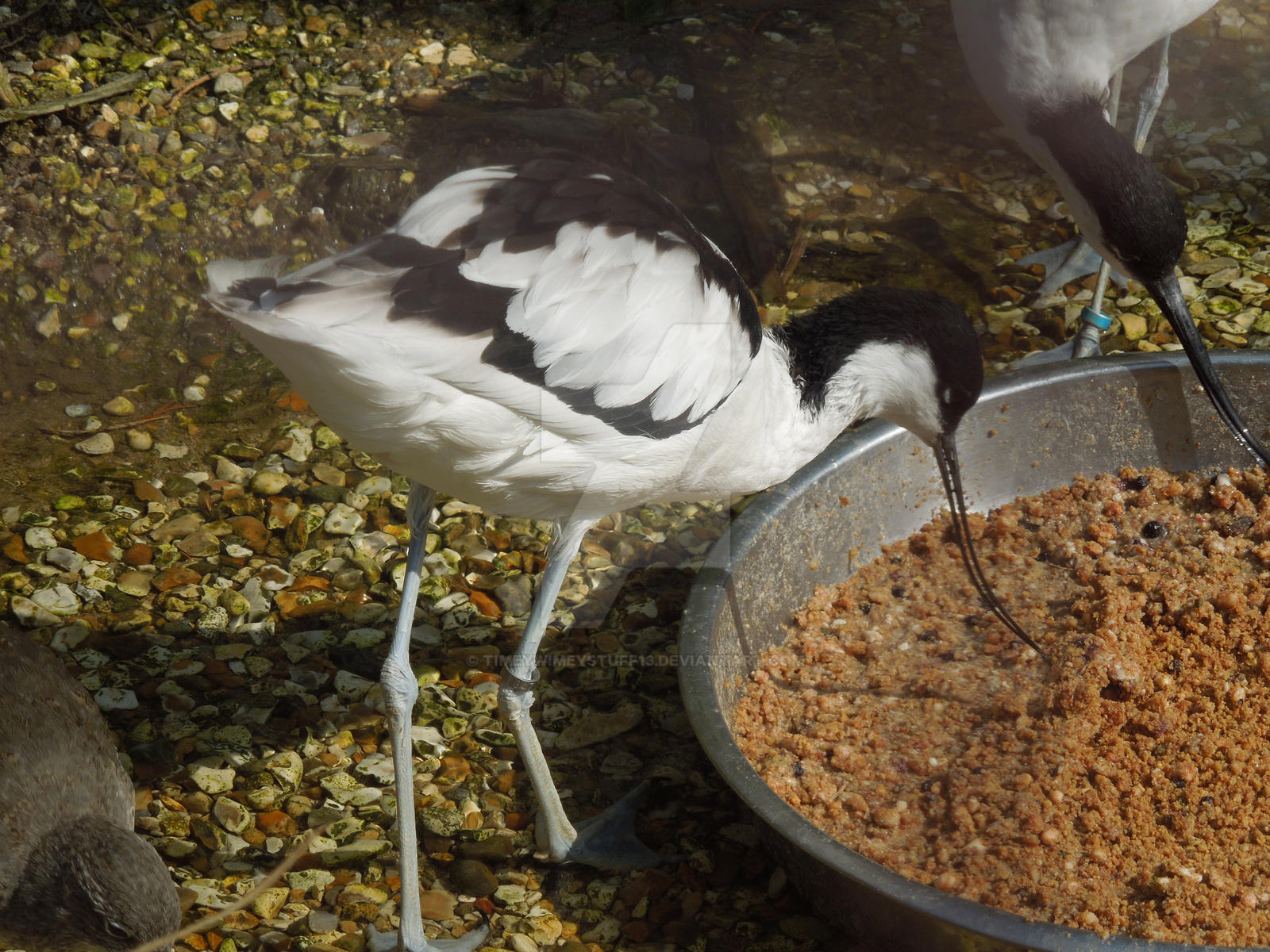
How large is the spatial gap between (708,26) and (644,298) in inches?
126

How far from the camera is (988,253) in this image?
3.96 metres

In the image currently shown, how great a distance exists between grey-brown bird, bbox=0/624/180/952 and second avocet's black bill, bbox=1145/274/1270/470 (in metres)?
2.29

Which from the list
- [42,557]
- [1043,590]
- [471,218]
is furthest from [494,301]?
[42,557]

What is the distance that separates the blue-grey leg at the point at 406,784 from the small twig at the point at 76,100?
2452 mm

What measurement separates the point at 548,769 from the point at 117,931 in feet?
2.63

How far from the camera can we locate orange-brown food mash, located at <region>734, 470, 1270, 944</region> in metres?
2.05

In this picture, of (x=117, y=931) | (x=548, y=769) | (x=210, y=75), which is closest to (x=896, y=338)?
(x=548, y=769)

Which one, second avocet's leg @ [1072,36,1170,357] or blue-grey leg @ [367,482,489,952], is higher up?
second avocet's leg @ [1072,36,1170,357]

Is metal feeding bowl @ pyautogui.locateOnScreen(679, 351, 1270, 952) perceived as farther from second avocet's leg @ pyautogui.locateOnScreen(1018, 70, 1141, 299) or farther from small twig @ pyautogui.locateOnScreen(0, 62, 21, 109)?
small twig @ pyautogui.locateOnScreen(0, 62, 21, 109)

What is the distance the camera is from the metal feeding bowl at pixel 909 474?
2393mm

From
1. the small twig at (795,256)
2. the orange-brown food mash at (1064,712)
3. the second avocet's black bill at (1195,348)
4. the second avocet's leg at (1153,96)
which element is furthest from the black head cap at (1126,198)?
the small twig at (795,256)

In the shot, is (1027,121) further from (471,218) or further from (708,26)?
(708,26)

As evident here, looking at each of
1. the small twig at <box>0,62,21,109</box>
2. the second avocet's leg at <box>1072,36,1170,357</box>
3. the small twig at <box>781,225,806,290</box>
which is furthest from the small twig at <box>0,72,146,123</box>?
the second avocet's leg at <box>1072,36,1170,357</box>

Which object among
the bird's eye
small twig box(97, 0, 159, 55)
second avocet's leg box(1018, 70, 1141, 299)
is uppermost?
small twig box(97, 0, 159, 55)
